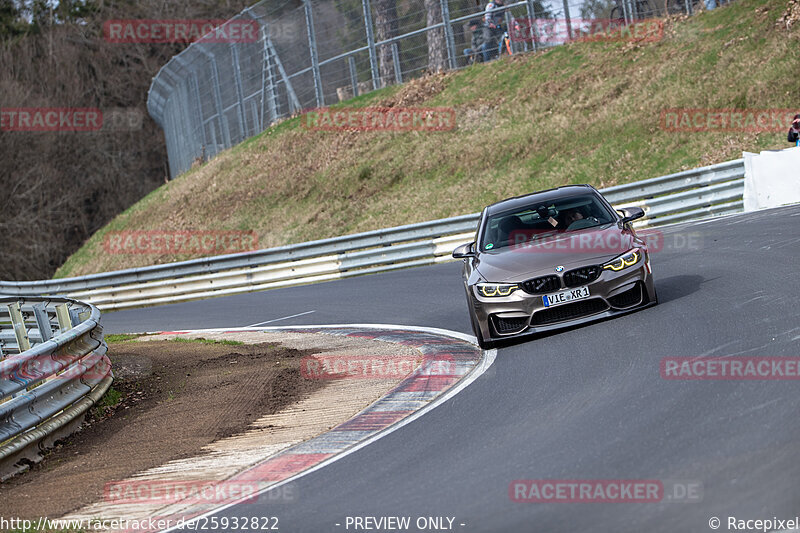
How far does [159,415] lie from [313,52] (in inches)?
987

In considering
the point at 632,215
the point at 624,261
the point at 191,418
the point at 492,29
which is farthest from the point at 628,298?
the point at 492,29

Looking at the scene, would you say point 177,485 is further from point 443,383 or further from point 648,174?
point 648,174

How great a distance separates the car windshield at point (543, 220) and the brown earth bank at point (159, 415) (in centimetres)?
270

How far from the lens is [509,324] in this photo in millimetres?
9984

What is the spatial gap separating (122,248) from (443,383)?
29.8 metres

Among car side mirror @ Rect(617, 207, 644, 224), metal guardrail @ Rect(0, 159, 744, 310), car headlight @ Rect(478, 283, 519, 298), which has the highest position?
car side mirror @ Rect(617, 207, 644, 224)

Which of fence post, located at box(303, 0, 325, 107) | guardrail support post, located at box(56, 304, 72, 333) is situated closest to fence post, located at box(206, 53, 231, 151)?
fence post, located at box(303, 0, 325, 107)

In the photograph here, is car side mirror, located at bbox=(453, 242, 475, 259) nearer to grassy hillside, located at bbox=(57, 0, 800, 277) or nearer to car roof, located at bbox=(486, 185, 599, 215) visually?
car roof, located at bbox=(486, 185, 599, 215)

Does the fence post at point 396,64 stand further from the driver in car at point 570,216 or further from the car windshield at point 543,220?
the driver in car at point 570,216

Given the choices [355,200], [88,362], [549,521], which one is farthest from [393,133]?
[549,521]

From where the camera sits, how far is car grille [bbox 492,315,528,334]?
9.91 metres

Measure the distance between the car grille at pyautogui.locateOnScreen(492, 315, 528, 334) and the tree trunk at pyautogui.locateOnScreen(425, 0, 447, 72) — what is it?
21802mm

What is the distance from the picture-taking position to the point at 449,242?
2125cm

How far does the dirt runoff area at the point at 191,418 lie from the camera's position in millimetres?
7414
